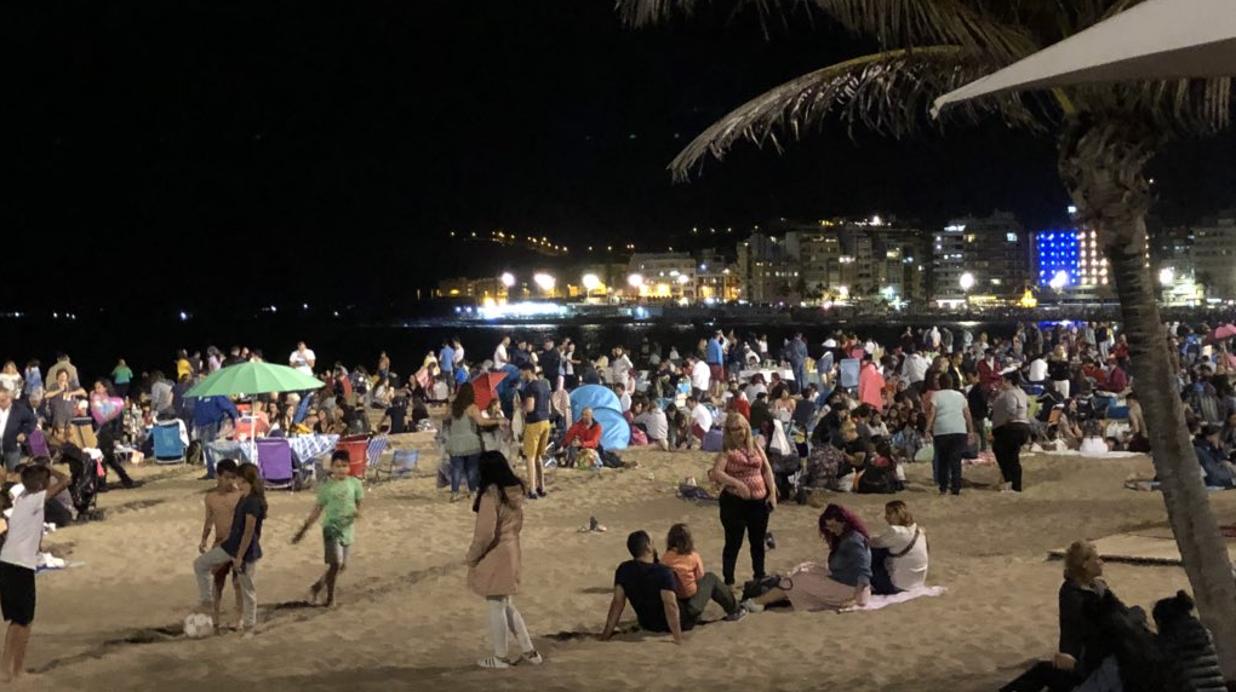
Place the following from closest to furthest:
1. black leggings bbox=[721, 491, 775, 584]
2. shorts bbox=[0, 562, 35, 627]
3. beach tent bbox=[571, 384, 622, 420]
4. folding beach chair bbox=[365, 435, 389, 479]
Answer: shorts bbox=[0, 562, 35, 627] → black leggings bbox=[721, 491, 775, 584] → folding beach chair bbox=[365, 435, 389, 479] → beach tent bbox=[571, 384, 622, 420]

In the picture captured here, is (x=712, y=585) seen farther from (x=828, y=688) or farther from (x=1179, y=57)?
(x=1179, y=57)

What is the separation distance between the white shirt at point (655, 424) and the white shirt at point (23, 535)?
41.3 feet

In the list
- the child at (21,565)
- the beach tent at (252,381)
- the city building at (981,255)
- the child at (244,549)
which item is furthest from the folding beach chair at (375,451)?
the city building at (981,255)

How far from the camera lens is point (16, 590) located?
6887 millimetres

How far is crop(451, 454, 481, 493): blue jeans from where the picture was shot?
44.4 feet

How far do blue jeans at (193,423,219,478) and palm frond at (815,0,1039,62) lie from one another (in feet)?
39.9

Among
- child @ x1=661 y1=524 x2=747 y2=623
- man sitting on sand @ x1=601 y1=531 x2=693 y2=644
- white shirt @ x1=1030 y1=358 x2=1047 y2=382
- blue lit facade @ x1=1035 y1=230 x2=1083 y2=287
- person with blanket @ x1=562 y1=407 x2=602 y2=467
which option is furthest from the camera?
blue lit facade @ x1=1035 y1=230 x2=1083 y2=287

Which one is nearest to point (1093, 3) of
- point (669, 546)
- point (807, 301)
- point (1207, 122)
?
point (1207, 122)

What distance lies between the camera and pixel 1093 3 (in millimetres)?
5539

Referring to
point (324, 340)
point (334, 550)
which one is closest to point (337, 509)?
point (334, 550)

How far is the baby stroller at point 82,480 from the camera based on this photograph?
42.2 ft

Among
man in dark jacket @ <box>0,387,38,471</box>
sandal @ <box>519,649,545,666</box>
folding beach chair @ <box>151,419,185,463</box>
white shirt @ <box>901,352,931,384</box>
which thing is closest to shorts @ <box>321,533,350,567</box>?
sandal @ <box>519,649,545,666</box>

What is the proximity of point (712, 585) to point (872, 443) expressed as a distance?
611 centimetres

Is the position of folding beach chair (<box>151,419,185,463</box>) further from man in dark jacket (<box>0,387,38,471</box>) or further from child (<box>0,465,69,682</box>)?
child (<box>0,465,69,682</box>)
